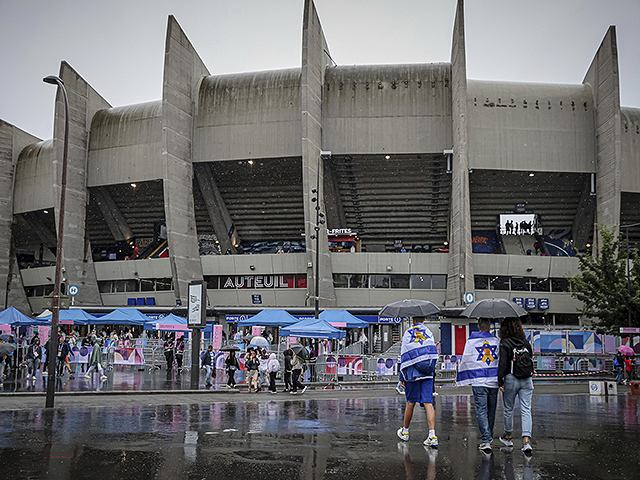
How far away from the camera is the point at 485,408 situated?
26.6 feet

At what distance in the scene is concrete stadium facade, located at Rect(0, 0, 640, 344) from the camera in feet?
128

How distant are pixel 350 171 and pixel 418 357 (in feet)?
115

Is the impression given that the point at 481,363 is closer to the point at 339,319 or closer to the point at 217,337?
the point at 339,319

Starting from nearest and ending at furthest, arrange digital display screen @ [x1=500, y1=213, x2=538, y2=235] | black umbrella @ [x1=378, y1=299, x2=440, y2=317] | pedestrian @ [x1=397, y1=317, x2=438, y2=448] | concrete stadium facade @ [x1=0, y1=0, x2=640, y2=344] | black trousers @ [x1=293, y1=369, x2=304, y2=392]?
pedestrian @ [x1=397, y1=317, x2=438, y2=448], black umbrella @ [x1=378, y1=299, x2=440, y2=317], black trousers @ [x1=293, y1=369, x2=304, y2=392], concrete stadium facade @ [x1=0, y1=0, x2=640, y2=344], digital display screen @ [x1=500, y1=213, x2=538, y2=235]

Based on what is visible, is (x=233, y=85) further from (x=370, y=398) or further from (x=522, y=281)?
(x=370, y=398)

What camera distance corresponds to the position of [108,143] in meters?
44.1

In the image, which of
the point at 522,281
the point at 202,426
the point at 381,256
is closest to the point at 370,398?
the point at 202,426

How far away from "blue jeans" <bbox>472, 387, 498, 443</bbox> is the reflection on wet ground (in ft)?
0.96

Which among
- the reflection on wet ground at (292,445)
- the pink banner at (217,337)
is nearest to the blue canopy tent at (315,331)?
the pink banner at (217,337)

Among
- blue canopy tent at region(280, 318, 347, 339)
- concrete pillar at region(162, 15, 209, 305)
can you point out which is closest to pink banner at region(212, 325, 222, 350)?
blue canopy tent at region(280, 318, 347, 339)

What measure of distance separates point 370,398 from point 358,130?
26205mm

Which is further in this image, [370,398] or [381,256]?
[381,256]

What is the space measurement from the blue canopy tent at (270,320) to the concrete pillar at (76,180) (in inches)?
773

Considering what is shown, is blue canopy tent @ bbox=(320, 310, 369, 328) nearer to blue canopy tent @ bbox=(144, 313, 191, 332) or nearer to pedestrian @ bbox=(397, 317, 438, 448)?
blue canopy tent @ bbox=(144, 313, 191, 332)
